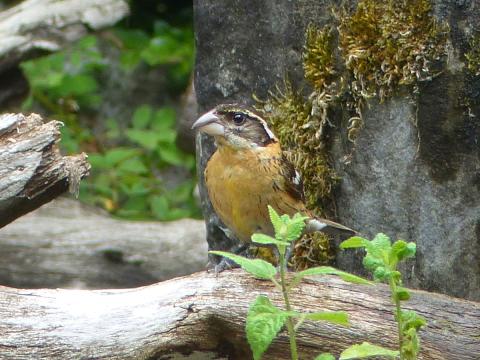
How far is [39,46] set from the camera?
294 inches

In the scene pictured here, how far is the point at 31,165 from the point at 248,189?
1111mm

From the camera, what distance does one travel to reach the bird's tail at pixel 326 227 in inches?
201

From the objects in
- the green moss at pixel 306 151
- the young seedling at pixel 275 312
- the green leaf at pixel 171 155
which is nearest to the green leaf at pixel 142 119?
the green leaf at pixel 171 155

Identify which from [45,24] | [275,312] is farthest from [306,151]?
[45,24]

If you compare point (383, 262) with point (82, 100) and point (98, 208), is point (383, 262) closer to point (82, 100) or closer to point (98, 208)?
point (98, 208)

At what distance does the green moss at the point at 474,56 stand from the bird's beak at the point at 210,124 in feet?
4.03

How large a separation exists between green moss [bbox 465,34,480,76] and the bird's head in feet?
3.49

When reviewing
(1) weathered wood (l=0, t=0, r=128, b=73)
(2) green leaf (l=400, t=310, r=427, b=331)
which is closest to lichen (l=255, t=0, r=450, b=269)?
(2) green leaf (l=400, t=310, r=427, b=331)

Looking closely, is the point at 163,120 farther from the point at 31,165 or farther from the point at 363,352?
the point at 363,352

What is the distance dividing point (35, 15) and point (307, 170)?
2978mm

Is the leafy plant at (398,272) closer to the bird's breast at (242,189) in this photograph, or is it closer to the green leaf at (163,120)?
the bird's breast at (242,189)

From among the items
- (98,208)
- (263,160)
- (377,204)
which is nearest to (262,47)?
(263,160)

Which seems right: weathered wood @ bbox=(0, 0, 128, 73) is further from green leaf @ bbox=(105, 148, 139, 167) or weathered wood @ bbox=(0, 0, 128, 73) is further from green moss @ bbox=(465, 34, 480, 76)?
green moss @ bbox=(465, 34, 480, 76)

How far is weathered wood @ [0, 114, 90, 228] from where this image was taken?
462 cm
